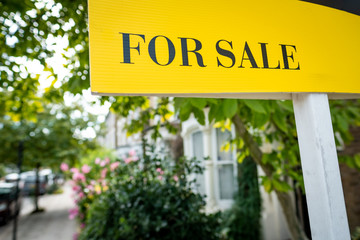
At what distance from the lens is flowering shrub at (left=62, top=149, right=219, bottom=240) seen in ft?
11.2

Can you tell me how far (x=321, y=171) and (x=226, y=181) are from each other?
20.8ft

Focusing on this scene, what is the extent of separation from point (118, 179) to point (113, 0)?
11.3ft

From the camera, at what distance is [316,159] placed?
1207 mm

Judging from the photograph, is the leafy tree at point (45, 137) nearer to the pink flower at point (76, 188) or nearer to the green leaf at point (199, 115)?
the pink flower at point (76, 188)

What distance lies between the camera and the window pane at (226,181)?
7219 mm

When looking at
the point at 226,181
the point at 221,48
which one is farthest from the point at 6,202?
the point at 221,48

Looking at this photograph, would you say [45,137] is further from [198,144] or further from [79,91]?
[79,91]

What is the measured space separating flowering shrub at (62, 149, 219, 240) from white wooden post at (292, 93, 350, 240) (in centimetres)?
232

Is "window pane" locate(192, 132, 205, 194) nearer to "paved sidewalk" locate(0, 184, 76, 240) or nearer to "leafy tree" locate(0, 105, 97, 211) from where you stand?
"paved sidewalk" locate(0, 184, 76, 240)

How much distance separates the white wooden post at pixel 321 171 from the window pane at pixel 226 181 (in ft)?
20.0

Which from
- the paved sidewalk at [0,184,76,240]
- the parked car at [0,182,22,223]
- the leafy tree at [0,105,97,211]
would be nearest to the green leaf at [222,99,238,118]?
the paved sidewalk at [0,184,76,240]

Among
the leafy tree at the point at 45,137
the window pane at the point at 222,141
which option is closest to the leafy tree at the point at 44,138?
the leafy tree at the point at 45,137

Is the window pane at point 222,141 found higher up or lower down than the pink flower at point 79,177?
higher up

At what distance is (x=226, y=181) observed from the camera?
7.30 m
